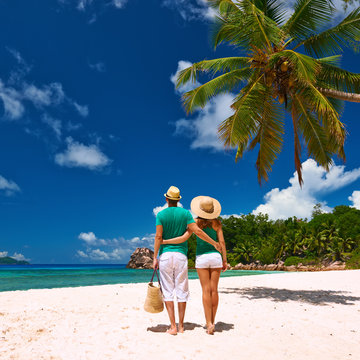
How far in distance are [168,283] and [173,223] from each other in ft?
2.93

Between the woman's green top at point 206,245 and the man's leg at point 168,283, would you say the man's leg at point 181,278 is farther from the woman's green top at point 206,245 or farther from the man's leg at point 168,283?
the woman's green top at point 206,245

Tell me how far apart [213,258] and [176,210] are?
36.4 inches

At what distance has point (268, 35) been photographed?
817 cm

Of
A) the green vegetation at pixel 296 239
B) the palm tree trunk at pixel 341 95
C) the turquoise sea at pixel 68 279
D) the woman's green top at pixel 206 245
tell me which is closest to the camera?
the woman's green top at pixel 206 245

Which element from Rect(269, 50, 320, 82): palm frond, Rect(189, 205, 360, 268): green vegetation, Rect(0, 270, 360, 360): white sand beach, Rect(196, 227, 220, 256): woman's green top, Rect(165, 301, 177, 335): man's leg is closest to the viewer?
Rect(0, 270, 360, 360): white sand beach

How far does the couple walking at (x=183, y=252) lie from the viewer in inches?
174

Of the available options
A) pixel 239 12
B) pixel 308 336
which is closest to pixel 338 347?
pixel 308 336

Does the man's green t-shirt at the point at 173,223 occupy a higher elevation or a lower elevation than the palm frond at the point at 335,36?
lower

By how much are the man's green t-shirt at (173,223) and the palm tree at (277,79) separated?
486 centimetres

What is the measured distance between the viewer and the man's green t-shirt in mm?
4496

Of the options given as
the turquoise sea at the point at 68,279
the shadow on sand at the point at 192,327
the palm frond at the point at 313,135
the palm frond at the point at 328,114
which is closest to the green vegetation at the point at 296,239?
the turquoise sea at the point at 68,279

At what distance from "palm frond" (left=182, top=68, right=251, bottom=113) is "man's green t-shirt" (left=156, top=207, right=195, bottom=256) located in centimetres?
624

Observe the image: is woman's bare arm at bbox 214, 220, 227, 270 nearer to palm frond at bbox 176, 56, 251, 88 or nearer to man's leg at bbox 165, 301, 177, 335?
man's leg at bbox 165, 301, 177, 335

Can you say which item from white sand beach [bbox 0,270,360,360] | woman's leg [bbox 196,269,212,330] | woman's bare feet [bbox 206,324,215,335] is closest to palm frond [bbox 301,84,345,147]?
white sand beach [bbox 0,270,360,360]
